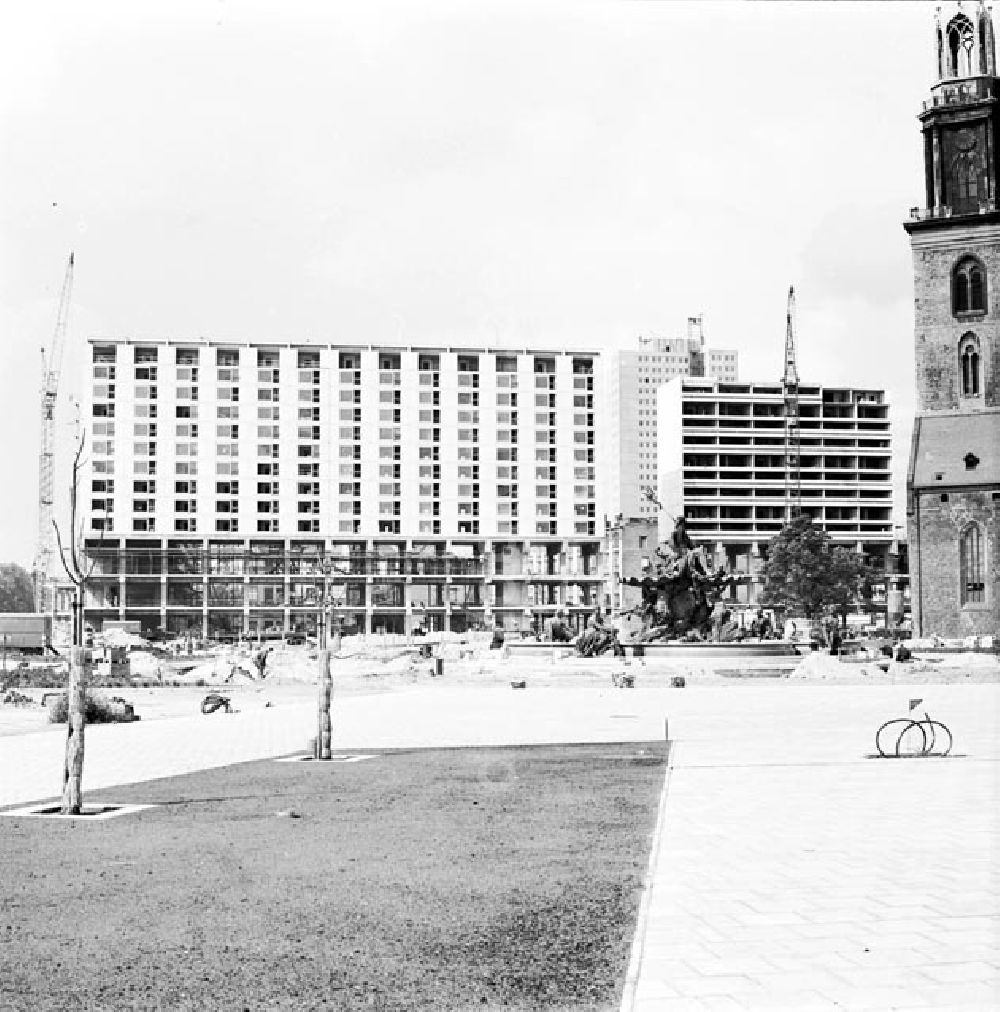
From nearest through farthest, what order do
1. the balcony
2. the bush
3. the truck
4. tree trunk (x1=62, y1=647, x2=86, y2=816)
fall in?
tree trunk (x1=62, y1=647, x2=86, y2=816) → the bush → the balcony → the truck

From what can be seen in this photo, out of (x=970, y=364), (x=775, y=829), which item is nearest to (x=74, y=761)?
(x=775, y=829)

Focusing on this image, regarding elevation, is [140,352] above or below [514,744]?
above

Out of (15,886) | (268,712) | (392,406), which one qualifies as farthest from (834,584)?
(15,886)

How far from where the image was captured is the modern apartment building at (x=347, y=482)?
126125 millimetres

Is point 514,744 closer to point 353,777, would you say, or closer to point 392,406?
point 353,777

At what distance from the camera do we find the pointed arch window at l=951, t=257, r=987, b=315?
3423 inches

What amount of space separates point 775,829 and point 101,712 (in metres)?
19.8

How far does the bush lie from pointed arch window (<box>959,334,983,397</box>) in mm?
69006

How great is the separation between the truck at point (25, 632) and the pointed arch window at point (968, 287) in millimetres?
64727

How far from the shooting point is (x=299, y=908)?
926 centimetres

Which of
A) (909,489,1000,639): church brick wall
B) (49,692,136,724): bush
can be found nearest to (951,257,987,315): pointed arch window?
(909,489,1000,639): church brick wall

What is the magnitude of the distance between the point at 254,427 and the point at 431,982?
12528 cm

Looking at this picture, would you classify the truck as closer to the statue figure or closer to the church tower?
the statue figure

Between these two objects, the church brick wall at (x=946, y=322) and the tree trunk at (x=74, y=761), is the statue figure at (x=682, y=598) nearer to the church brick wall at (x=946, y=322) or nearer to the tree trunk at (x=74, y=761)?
the tree trunk at (x=74, y=761)
